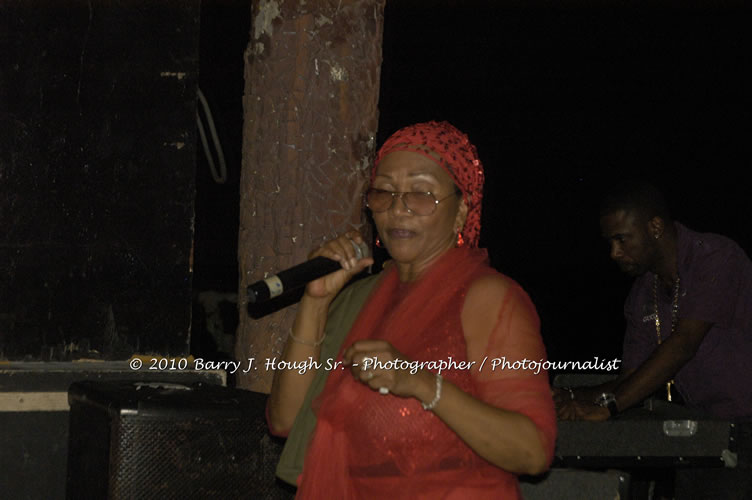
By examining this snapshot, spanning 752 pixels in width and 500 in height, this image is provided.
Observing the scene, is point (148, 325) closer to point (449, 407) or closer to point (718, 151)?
point (449, 407)

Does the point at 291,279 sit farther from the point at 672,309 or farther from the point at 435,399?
the point at 672,309

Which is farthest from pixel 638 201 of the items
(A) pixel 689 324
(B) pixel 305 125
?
(B) pixel 305 125

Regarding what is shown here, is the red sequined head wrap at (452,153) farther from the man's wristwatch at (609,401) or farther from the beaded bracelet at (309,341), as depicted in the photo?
the man's wristwatch at (609,401)

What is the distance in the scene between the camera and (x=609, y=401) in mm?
3957

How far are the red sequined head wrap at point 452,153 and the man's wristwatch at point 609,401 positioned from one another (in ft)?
→ 6.11

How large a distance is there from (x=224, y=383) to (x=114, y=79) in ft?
3.88

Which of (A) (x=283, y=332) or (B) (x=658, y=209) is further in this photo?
(B) (x=658, y=209)

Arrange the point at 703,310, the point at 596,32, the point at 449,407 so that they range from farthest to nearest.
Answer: the point at 596,32
the point at 703,310
the point at 449,407

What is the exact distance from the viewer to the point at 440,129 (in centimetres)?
231

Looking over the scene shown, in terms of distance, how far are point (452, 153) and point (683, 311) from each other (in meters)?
2.21

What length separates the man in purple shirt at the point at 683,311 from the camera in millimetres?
4035

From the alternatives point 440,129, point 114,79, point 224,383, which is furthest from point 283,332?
point 440,129

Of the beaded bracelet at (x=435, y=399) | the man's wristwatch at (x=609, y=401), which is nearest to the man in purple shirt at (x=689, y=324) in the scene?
the man's wristwatch at (x=609, y=401)

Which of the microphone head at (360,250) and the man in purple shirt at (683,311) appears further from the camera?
the man in purple shirt at (683,311)
